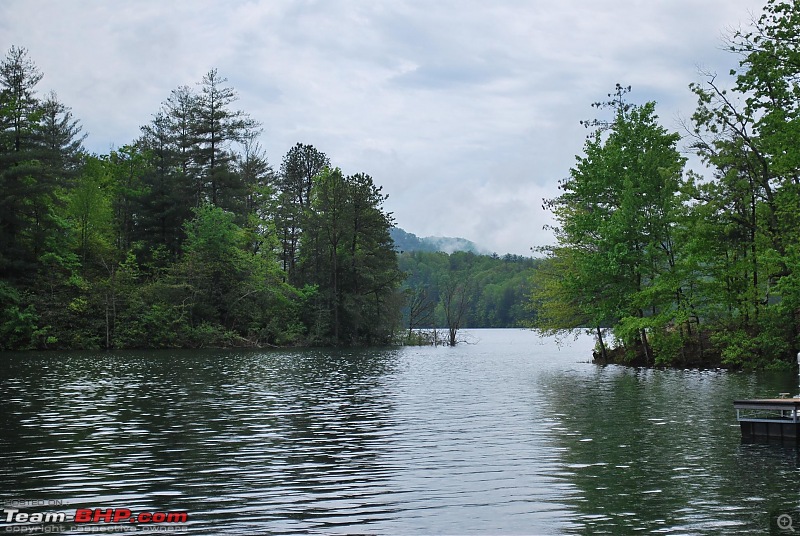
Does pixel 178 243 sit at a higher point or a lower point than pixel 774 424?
higher

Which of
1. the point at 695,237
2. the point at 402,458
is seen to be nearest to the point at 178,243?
the point at 695,237

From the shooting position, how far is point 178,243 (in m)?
79.5

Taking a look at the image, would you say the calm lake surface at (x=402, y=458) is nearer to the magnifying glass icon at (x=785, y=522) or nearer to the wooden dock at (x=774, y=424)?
the magnifying glass icon at (x=785, y=522)

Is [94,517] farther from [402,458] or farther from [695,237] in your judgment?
[695,237]

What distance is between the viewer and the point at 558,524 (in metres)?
10.2

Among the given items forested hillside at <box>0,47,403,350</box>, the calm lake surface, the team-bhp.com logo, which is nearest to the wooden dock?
the calm lake surface

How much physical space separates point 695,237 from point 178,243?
54953 millimetres

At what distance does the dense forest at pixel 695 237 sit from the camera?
33.9 metres

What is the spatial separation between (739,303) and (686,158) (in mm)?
9675

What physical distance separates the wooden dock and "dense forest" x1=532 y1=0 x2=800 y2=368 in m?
18.0

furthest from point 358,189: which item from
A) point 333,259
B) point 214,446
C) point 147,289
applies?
point 214,446

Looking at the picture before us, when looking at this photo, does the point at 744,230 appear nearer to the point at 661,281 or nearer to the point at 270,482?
the point at 661,281

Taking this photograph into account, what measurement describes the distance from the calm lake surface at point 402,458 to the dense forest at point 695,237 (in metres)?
9.29

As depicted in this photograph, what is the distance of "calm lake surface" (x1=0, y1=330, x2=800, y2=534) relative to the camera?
421 inches
